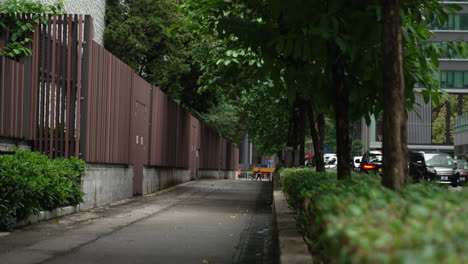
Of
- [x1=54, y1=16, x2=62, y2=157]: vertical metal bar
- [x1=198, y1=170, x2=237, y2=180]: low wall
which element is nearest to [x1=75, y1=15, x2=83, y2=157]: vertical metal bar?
[x1=54, y1=16, x2=62, y2=157]: vertical metal bar

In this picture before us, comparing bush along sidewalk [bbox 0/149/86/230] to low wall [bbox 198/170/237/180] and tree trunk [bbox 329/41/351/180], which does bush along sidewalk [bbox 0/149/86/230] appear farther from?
low wall [bbox 198/170/237/180]

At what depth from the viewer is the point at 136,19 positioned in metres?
33.9

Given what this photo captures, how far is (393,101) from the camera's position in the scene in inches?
219

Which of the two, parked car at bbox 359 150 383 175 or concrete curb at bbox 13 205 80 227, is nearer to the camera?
concrete curb at bbox 13 205 80 227

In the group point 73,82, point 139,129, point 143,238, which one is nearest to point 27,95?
point 73,82

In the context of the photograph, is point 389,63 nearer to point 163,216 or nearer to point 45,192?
point 45,192

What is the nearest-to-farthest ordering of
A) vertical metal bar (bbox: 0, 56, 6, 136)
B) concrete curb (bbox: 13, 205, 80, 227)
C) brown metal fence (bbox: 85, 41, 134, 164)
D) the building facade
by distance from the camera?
1. concrete curb (bbox: 13, 205, 80, 227)
2. vertical metal bar (bbox: 0, 56, 6, 136)
3. brown metal fence (bbox: 85, 41, 134, 164)
4. the building facade

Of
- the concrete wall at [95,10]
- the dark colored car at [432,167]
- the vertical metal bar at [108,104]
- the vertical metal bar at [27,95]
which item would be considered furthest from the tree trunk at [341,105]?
the dark colored car at [432,167]

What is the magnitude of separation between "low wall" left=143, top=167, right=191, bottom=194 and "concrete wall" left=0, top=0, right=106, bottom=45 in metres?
7.66

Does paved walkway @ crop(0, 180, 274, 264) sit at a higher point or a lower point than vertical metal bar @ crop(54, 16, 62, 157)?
lower

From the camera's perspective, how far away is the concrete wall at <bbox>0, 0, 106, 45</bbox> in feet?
92.1

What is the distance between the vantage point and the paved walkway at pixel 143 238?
8.70 metres

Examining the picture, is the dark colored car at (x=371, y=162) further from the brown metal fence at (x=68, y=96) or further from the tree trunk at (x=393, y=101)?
the tree trunk at (x=393, y=101)

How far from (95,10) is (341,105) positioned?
26231 mm
